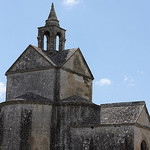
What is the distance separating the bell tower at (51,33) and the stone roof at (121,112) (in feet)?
24.1

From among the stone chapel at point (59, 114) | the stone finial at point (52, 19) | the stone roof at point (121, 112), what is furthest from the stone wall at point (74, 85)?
the stone finial at point (52, 19)

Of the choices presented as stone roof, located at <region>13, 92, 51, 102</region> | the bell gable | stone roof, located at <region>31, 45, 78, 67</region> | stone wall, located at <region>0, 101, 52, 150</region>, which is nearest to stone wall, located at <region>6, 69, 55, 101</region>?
the bell gable

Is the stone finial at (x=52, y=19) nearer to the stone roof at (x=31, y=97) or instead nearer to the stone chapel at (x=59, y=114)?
the stone chapel at (x=59, y=114)

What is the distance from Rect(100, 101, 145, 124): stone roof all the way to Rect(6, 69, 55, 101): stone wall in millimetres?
4453

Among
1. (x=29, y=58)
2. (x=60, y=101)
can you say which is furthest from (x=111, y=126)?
(x=29, y=58)

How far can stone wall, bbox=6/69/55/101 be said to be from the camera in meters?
33.0

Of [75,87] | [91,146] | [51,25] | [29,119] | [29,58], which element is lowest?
[91,146]

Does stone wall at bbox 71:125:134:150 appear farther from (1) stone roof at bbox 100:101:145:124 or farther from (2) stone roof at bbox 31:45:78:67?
(2) stone roof at bbox 31:45:78:67

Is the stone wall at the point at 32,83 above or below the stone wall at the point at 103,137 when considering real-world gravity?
above

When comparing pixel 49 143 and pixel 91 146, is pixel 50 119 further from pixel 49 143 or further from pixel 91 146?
pixel 91 146

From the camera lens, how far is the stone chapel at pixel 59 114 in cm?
2981

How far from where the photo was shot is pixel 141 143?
102ft

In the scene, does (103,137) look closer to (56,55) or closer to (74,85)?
(74,85)

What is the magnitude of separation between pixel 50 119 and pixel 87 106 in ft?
9.89
